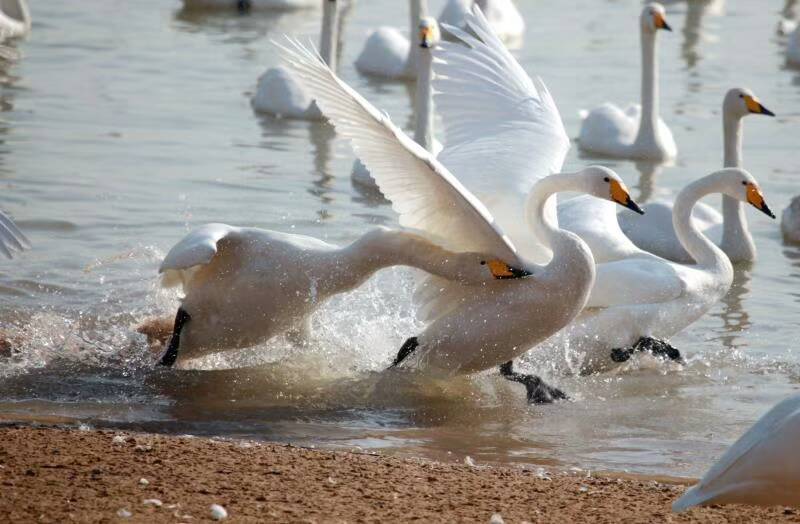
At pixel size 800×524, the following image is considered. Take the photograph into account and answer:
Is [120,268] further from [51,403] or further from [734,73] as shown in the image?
[734,73]

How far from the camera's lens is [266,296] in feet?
26.0

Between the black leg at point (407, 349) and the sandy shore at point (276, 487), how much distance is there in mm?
1807

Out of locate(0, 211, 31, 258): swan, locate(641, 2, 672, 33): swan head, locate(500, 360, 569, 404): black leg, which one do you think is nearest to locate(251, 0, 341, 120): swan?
locate(641, 2, 672, 33): swan head

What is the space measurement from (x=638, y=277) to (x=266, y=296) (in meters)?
2.17

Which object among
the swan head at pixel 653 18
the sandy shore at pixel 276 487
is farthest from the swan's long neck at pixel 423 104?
the sandy shore at pixel 276 487

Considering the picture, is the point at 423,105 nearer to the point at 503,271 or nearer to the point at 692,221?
the point at 692,221

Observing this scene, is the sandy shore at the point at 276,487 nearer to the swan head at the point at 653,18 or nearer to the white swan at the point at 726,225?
the white swan at the point at 726,225

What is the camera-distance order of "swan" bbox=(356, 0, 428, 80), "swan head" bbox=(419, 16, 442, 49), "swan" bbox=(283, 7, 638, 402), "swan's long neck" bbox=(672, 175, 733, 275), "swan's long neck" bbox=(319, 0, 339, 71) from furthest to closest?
"swan" bbox=(356, 0, 428, 80) → "swan's long neck" bbox=(319, 0, 339, 71) → "swan head" bbox=(419, 16, 442, 49) → "swan's long neck" bbox=(672, 175, 733, 275) → "swan" bbox=(283, 7, 638, 402)

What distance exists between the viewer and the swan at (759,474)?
16.8 feet

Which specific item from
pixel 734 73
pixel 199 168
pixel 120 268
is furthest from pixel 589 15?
pixel 120 268

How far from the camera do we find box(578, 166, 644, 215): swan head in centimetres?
817

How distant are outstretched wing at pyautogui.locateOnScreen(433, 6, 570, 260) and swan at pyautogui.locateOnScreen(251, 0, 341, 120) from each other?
5.77 meters

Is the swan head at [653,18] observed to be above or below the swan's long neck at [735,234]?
above

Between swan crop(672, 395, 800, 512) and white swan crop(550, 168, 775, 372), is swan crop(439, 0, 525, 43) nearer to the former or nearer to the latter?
white swan crop(550, 168, 775, 372)
